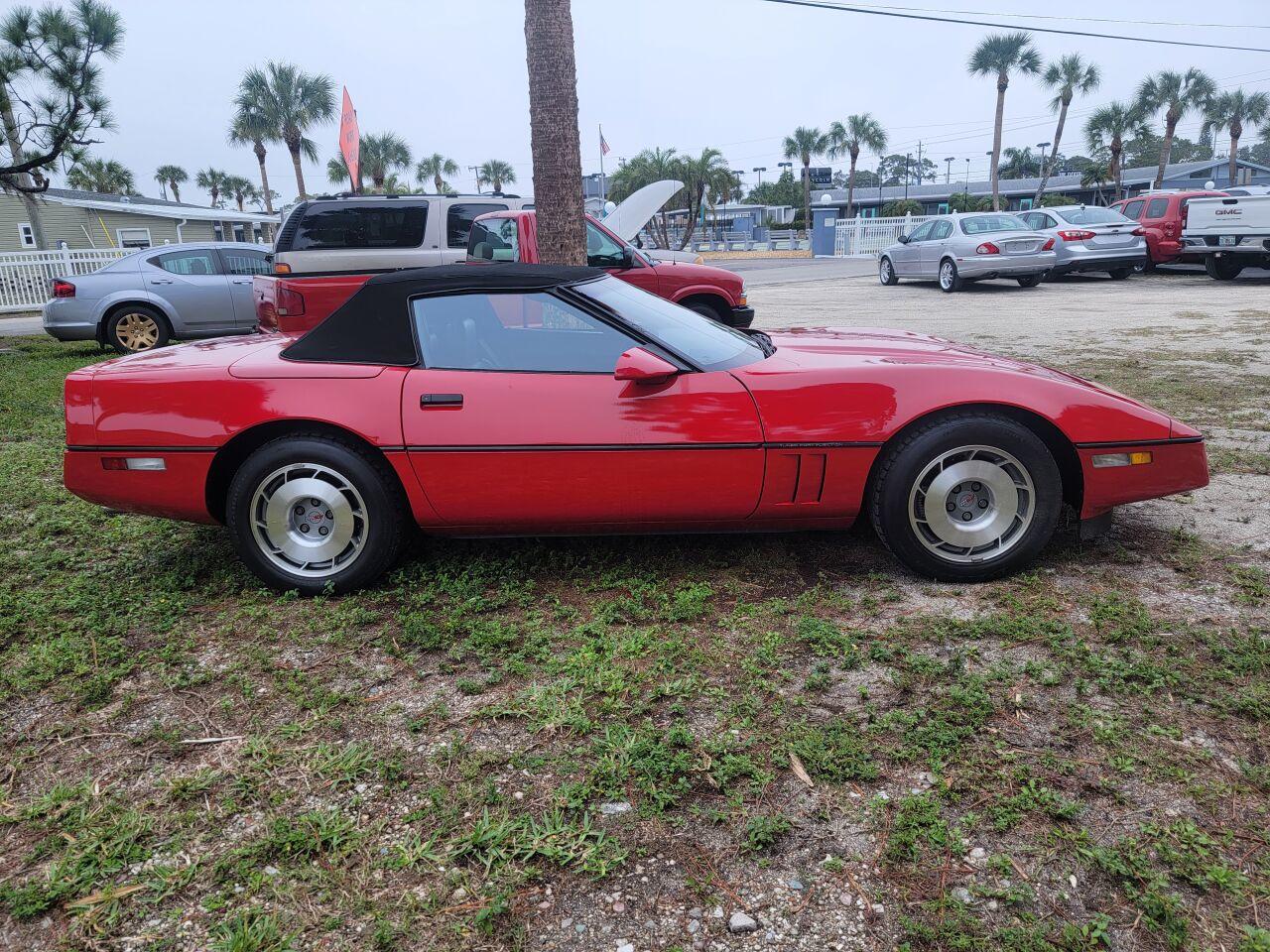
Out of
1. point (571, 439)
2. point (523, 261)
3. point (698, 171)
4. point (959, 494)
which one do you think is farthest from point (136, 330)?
point (698, 171)

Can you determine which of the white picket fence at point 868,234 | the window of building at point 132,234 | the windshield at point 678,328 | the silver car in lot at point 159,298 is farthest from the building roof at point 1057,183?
the windshield at point 678,328

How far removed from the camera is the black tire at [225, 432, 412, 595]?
11.6ft

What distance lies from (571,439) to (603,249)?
596cm

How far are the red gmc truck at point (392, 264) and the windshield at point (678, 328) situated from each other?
15.6ft

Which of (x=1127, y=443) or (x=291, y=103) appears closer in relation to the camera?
(x=1127, y=443)

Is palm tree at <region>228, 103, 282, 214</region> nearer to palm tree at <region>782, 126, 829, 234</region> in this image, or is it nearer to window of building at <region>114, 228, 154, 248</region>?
window of building at <region>114, 228, 154, 248</region>

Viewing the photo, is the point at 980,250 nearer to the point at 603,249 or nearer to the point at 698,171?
the point at 603,249

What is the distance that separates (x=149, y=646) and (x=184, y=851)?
1.32 meters

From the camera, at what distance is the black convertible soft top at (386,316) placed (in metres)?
3.66

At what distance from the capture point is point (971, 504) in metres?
3.53

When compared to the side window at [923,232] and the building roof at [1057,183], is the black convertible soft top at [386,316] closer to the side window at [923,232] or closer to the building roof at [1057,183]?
the side window at [923,232]

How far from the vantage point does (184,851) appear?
86.2 inches

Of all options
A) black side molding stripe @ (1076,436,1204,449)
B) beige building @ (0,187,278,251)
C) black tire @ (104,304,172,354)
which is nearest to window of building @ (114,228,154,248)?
beige building @ (0,187,278,251)

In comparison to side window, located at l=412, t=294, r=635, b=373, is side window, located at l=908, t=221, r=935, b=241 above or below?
above
